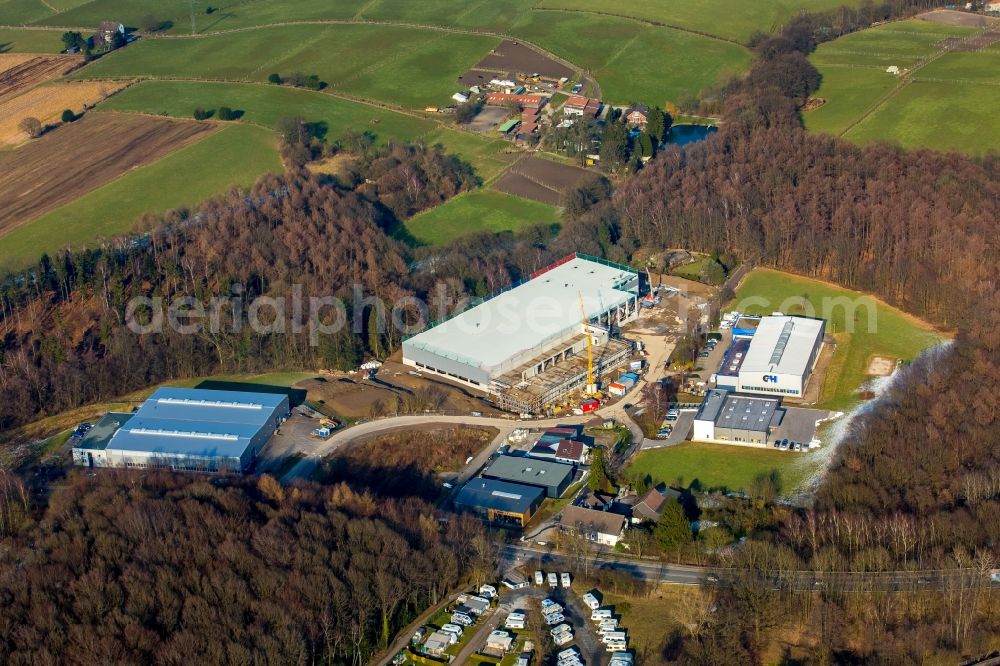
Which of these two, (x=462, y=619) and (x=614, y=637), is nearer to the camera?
(x=614, y=637)

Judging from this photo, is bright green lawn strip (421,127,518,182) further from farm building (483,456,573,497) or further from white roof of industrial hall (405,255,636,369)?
farm building (483,456,573,497)

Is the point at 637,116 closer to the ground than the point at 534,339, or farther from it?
farther from it

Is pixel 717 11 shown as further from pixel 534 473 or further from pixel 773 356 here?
pixel 534 473

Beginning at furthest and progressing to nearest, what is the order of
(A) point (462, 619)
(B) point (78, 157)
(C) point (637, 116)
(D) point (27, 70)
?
(D) point (27, 70) < (C) point (637, 116) < (B) point (78, 157) < (A) point (462, 619)

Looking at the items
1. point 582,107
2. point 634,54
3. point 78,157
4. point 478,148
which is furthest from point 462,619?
point 634,54

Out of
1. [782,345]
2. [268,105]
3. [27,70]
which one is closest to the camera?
[782,345]

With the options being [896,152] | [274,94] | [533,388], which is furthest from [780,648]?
[274,94]

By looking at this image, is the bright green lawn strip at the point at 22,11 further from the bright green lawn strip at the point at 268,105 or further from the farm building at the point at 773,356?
the farm building at the point at 773,356
